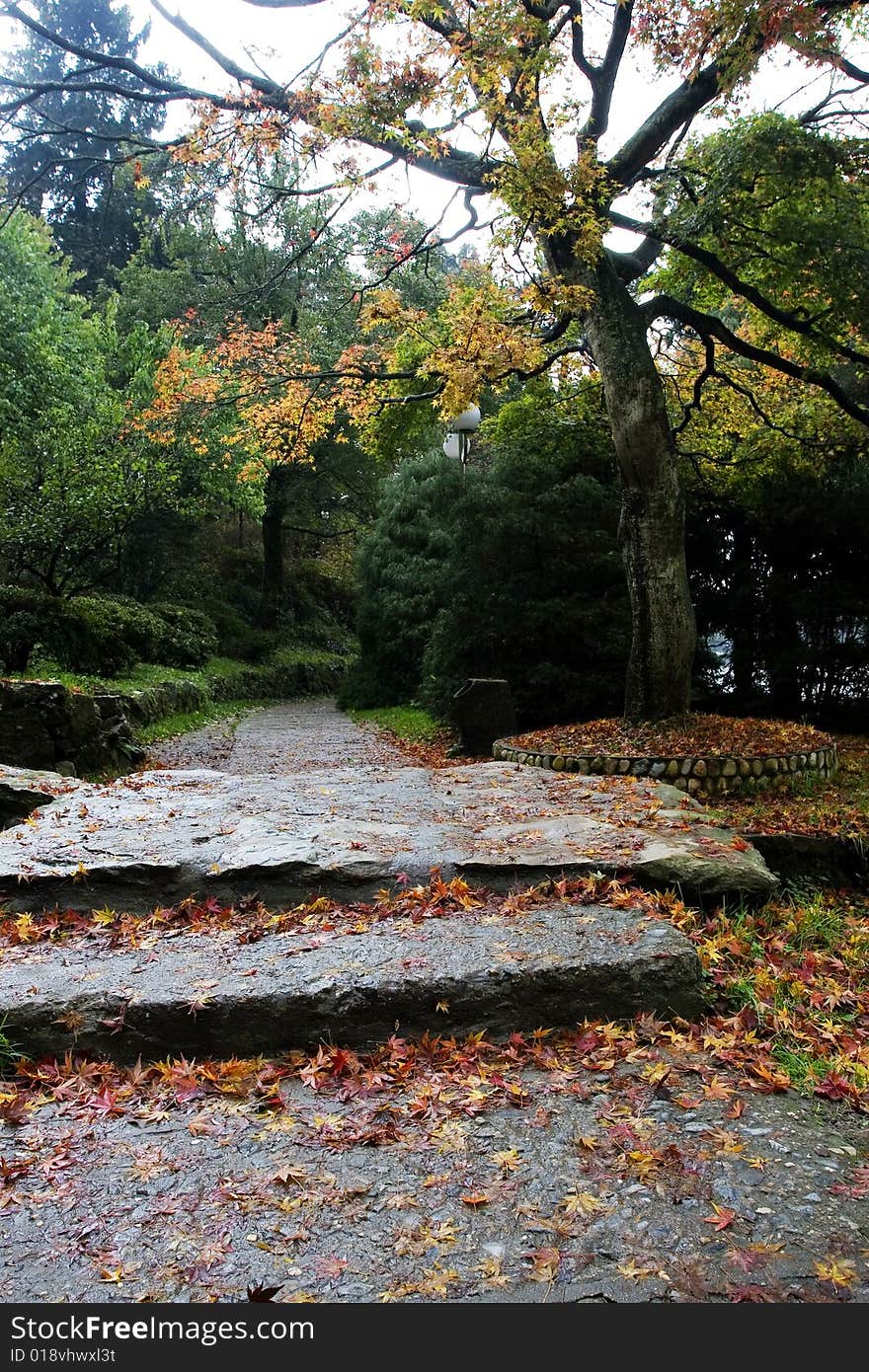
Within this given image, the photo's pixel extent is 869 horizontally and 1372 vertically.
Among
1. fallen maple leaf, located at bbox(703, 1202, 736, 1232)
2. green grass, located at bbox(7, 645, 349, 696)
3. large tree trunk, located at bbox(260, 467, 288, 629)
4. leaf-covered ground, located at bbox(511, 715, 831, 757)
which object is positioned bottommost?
fallen maple leaf, located at bbox(703, 1202, 736, 1232)

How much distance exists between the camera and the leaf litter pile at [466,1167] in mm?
1708

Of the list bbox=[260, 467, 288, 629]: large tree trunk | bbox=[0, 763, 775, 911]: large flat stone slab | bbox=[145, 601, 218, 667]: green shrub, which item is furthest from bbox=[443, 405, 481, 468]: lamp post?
bbox=[260, 467, 288, 629]: large tree trunk

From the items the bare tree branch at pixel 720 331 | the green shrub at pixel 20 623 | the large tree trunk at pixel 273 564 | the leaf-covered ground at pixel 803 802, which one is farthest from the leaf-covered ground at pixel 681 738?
the large tree trunk at pixel 273 564

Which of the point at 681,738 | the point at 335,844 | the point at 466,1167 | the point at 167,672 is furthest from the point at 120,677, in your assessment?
the point at 466,1167

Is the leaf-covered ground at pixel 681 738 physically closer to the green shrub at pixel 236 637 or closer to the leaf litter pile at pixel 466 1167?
the leaf litter pile at pixel 466 1167

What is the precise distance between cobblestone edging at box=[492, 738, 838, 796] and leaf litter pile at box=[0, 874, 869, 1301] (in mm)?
3310

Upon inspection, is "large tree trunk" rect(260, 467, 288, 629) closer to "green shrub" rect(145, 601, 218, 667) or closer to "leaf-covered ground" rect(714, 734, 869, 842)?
"green shrub" rect(145, 601, 218, 667)

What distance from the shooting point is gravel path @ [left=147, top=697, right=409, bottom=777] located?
28.9 ft

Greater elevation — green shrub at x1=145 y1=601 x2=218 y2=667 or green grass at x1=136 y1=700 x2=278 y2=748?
green shrub at x1=145 y1=601 x2=218 y2=667

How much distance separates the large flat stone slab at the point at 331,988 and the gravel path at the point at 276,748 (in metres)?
4.08

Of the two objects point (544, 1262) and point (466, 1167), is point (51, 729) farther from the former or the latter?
point (544, 1262)
